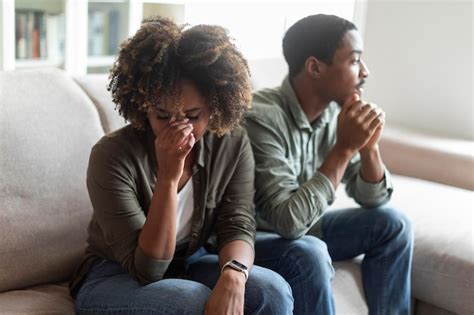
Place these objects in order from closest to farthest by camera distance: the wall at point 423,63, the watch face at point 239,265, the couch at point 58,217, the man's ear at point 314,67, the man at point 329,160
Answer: the watch face at point 239,265 → the couch at point 58,217 → the man at point 329,160 → the man's ear at point 314,67 → the wall at point 423,63

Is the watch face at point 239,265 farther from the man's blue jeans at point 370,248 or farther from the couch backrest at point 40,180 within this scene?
the couch backrest at point 40,180

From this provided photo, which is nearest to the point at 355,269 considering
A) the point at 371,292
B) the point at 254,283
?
the point at 371,292

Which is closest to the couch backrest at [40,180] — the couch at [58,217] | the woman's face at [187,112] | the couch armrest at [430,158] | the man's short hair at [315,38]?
the couch at [58,217]

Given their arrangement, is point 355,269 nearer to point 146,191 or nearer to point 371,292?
point 371,292

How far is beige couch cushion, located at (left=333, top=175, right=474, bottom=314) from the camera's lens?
167 cm

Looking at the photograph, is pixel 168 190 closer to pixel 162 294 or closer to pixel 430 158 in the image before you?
pixel 162 294

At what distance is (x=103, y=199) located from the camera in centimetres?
132

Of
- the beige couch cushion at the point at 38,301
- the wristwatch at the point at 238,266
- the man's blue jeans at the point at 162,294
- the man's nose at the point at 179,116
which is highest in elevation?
the man's nose at the point at 179,116

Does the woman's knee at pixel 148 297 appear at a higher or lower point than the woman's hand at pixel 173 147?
lower

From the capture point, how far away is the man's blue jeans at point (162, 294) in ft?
4.01

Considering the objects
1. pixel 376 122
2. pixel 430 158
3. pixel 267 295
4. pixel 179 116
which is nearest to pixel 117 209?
pixel 179 116

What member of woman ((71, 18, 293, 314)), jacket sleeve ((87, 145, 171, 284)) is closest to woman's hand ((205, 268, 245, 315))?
woman ((71, 18, 293, 314))

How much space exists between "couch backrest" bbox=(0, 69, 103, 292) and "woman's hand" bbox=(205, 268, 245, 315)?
441 millimetres

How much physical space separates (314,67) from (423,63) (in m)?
1.22
